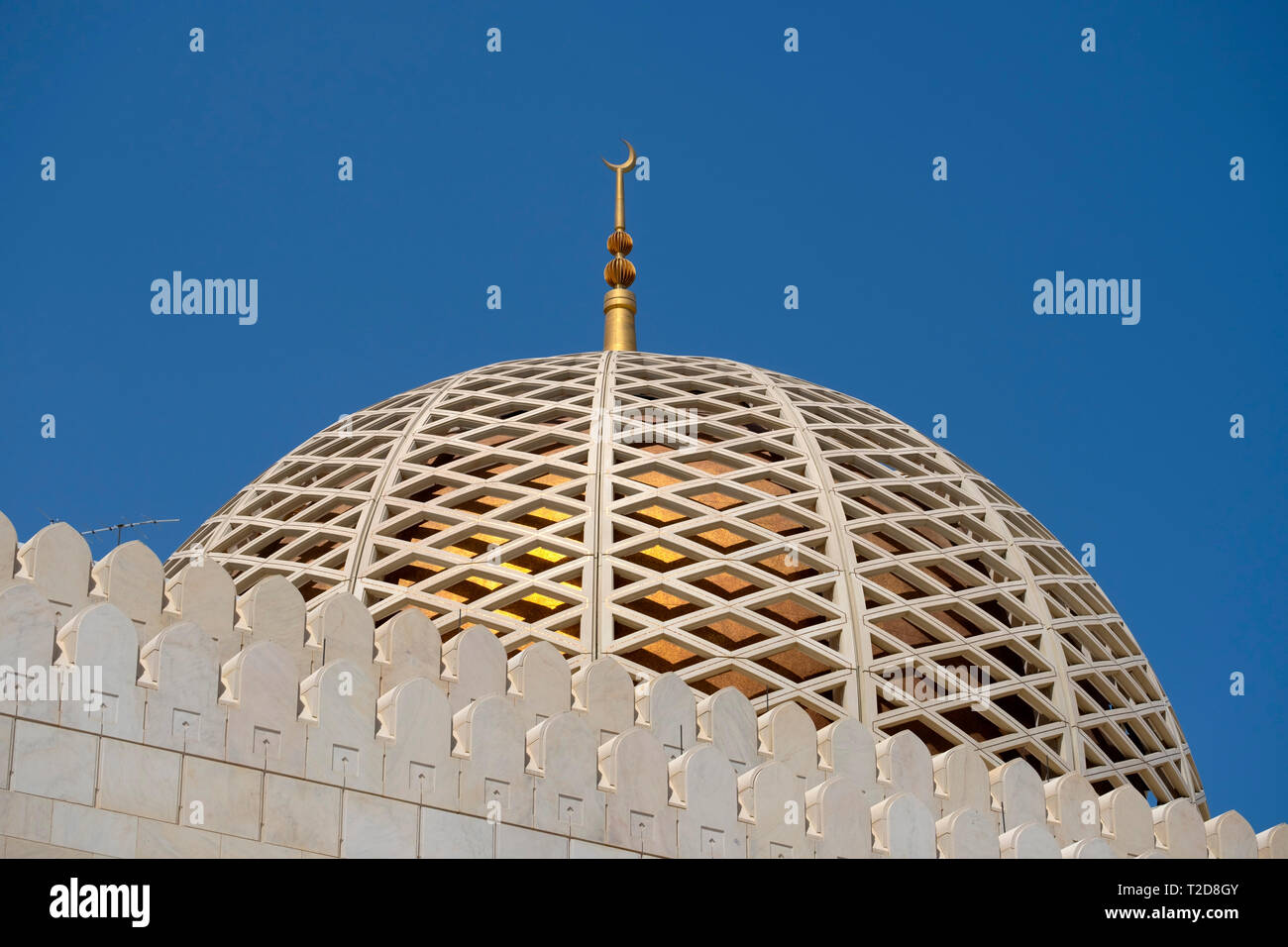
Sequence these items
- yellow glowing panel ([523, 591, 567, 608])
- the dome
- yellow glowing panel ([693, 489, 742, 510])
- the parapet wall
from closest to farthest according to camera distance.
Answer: the parapet wall, the dome, yellow glowing panel ([523, 591, 567, 608]), yellow glowing panel ([693, 489, 742, 510])

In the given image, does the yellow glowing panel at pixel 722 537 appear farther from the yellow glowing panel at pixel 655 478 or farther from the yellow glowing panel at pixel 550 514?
the yellow glowing panel at pixel 550 514

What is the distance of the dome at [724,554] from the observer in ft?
68.7

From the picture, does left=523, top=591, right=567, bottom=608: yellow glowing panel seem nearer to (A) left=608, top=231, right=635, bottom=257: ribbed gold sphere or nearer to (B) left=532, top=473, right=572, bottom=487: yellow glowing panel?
(B) left=532, top=473, right=572, bottom=487: yellow glowing panel

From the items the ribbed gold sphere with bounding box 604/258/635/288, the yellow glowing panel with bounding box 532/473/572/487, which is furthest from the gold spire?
the yellow glowing panel with bounding box 532/473/572/487

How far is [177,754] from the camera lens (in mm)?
11930

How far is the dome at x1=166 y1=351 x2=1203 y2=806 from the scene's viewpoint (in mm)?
20938

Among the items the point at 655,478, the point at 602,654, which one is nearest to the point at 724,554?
the point at 655,478

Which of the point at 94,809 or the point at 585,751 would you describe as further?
the point at 585,751

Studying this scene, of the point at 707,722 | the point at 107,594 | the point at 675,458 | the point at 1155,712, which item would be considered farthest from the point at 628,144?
the point at 107,594

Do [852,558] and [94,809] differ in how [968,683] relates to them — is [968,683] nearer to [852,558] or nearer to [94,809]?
[852,558]

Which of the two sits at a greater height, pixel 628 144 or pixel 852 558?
pixel 628 144
